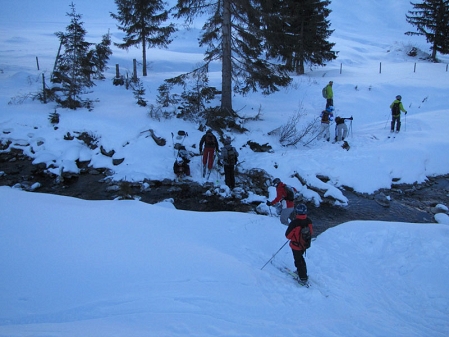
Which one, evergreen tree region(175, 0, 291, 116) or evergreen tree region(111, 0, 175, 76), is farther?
evergreen tree region(111, 0, 175, 76)

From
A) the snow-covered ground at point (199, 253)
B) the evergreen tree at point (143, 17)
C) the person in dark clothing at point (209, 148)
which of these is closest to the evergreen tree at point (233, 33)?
the snow-covered ground at point (199, 253)

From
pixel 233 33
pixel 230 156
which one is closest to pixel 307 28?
pixel 233 33

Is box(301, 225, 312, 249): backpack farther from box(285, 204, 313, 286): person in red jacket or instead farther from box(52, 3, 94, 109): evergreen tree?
box(52, 3, 94, 109): evergreen tree

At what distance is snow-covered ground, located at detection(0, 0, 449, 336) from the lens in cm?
464

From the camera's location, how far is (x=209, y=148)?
12.6 m

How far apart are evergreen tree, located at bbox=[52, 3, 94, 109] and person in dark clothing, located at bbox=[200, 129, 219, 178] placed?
867 cm

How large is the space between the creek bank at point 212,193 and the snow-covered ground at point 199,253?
0.67m

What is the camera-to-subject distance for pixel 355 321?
17.8ft

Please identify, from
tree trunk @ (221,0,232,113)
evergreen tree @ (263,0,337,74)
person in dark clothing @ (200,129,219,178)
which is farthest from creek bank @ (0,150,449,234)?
evergreen tree @ (263,0,337,74)

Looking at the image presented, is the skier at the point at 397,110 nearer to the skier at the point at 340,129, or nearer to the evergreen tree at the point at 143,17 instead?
the skier at the point at 340,129

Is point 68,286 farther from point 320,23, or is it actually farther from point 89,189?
point 320,23

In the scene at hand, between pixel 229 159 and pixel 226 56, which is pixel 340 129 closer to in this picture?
pixel 226 56

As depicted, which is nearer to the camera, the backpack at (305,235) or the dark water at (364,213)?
the backpack at (305,235)

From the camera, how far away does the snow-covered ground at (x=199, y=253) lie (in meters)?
4.64
